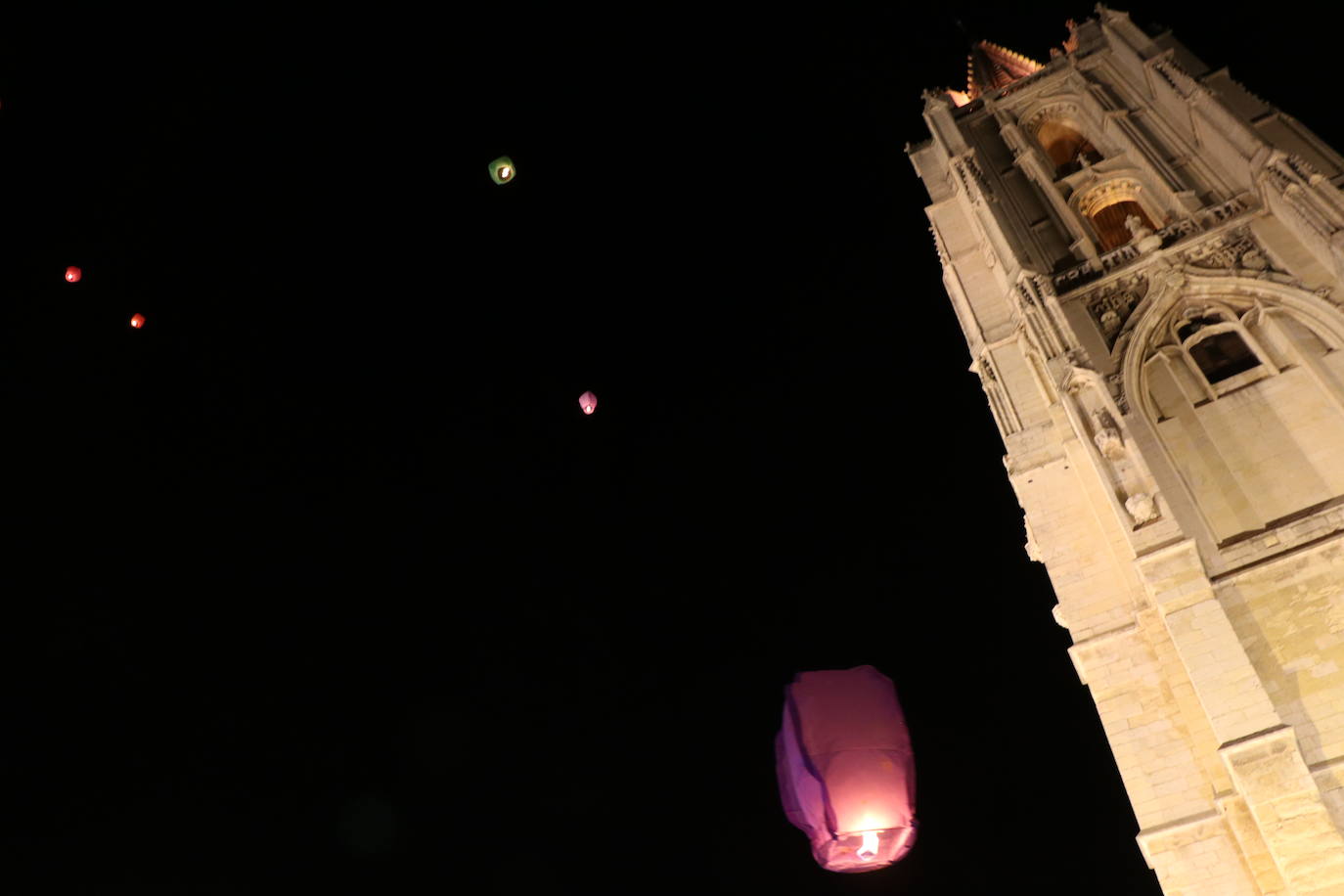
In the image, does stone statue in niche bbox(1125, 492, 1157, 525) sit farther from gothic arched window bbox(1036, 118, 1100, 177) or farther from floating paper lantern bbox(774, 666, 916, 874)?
gothic arched window bbox(1036, 118, 1100, 177)

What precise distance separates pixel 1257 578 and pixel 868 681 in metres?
8.79

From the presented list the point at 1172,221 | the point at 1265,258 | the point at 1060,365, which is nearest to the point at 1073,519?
the point at 1060,365

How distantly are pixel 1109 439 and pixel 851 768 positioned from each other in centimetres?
909

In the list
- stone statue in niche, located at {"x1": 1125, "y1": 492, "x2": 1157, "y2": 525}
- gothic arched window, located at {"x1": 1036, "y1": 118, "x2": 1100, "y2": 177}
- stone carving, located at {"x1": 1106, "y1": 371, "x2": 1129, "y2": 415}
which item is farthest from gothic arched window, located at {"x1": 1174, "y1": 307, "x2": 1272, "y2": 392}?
gothic arched window, located at {"x1": 1036, "y1": 118, "x2": 1100, "y2": 177}

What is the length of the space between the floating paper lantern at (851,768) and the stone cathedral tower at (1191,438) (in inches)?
254

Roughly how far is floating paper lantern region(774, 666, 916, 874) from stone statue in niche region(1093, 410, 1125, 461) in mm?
8445

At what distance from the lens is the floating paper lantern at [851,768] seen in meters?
7.26

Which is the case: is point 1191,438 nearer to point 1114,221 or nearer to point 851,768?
point 1114,221

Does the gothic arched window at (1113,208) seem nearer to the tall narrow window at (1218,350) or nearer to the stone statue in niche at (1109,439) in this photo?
the tall narrow window at (1218,350)

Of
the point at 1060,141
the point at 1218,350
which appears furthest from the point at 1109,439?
the point at 1060,141

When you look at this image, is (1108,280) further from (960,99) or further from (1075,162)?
(960,99)

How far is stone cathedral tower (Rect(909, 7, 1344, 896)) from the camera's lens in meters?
12.2

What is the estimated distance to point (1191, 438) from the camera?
50.4 feet

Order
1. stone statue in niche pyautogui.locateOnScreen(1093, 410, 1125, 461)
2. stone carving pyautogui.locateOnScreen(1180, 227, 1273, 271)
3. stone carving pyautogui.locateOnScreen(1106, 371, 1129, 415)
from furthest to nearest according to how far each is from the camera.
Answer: stone carving pyautogui.locateOnScreen(1180, 227, 1273, 271), stone carving pyautogui.locateOnScreen(1106, 371, 1129, 415), stone statue in niche pyautogui.locateOnScreen(1093, 410, 1125, 461)
